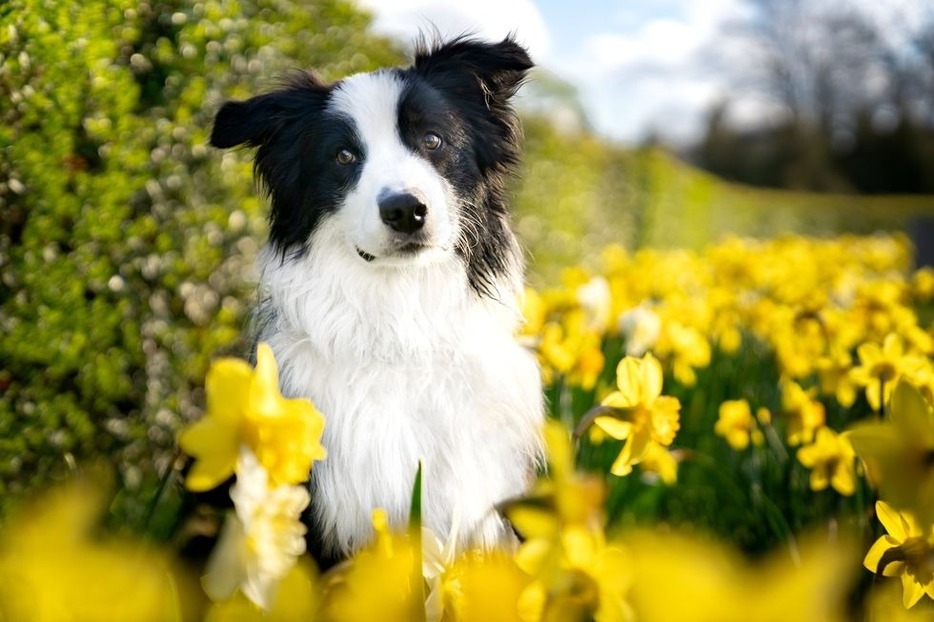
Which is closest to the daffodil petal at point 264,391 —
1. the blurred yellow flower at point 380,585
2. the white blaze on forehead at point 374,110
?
the blurred yellow flower at point 380,585

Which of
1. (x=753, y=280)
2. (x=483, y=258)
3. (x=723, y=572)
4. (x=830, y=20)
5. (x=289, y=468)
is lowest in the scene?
(x=830, y=20)

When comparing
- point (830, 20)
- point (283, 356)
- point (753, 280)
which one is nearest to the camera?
point (283, 356)

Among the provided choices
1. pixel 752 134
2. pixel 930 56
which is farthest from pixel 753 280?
pixel 752 134

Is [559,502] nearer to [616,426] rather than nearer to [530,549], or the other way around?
[530,549]

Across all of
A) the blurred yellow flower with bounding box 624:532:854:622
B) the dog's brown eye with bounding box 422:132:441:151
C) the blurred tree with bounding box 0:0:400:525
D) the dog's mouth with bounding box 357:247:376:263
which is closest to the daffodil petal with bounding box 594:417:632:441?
the blurred yellow flower with bounding box 624:532:854:622

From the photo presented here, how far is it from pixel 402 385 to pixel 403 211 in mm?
422

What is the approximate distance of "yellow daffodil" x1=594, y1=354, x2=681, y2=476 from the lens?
4.03 ft

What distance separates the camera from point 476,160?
6.83ft

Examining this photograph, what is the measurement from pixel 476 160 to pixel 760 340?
2.21m

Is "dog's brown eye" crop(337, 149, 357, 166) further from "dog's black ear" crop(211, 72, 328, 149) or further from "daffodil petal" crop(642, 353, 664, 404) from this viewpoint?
"daffodil petal" crop(642, 353, 664, 404)

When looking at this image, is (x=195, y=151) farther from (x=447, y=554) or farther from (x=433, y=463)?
(x=447, y=554)

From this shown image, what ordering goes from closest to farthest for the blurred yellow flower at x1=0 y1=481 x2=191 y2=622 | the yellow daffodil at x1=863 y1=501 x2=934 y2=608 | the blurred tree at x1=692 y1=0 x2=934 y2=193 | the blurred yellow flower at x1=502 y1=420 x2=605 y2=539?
the blurred yellow flower at x1=0 y1=481 x2=191 y2=622 < the blurred yellow flower at x1=502 y1=420 x2=605 y2=539 < the yellow daffodil at x1=863 y1=501 x2=934 y2=608 < the blurred tree at x1=692 y1=0 x2=934 y2=193

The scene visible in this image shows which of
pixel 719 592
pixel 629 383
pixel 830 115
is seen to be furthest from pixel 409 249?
pixel 830 115

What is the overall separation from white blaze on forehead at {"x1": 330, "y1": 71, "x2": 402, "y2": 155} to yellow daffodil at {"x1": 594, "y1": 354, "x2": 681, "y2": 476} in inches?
39.4
